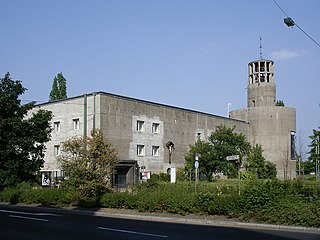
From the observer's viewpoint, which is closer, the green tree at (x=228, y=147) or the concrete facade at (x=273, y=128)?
the green tree at (x=228, y=147)

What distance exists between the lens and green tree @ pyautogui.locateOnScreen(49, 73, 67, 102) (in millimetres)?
70725

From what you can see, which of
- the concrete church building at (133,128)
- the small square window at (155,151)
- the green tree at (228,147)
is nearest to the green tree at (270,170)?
the concrete church building at (133,128)

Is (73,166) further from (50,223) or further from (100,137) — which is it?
(50,223)

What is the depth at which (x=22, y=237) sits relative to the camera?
44.2 ft

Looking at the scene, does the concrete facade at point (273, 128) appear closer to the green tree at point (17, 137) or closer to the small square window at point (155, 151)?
the small square window at point (155, 151)

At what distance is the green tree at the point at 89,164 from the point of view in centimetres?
2720

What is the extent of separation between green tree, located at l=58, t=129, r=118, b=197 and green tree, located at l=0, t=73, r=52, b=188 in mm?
5731

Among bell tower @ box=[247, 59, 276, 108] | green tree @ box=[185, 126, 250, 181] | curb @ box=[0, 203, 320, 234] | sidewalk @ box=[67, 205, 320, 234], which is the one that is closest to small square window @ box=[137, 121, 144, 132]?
green tree @ box=[185, 126, 250, 181]

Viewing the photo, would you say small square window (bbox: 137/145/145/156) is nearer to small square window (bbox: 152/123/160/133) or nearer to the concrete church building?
the concrete church building

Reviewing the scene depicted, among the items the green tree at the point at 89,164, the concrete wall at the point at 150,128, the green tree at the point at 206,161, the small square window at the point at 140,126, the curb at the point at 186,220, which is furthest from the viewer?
the small square window at the point at 140,126

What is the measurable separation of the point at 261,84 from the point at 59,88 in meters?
35.5

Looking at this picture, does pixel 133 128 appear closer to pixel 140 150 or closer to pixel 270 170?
pixel 140 150

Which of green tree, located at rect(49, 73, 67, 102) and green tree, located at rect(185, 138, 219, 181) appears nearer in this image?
green tree, located at rect(185, 138, 219, 181)

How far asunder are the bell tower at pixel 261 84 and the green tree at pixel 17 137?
51.9 m
